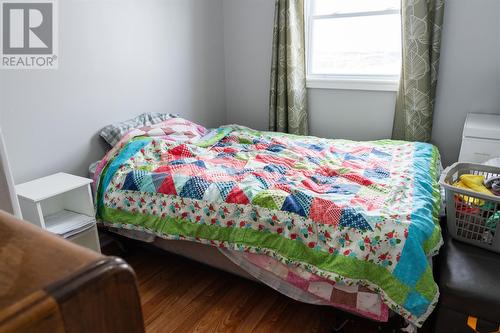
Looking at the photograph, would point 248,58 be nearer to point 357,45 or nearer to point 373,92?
point 357,45

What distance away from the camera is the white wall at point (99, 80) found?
6.73 feet

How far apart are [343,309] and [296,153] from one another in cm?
115

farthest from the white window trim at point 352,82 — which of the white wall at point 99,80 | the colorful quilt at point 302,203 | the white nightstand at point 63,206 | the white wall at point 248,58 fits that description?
the white nightstand at point 63,206

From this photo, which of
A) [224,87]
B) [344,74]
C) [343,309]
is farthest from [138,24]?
[343,309]

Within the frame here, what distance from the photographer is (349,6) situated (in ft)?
10.2

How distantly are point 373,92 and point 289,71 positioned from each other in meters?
0.76

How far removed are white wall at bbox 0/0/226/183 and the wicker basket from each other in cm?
215

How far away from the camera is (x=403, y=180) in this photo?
191 centimetres

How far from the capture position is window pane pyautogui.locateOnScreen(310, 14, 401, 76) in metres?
3.02

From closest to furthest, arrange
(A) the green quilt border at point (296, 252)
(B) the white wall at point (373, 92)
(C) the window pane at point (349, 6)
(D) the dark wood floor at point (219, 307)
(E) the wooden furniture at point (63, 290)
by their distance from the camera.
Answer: (E) the wooden furniture at point (63, 290)
(A) the green quilt border at point (296, 252)
(D) the dark wood floor at point (219, 307)
(B) the white wall at point (373, 92)
(C) the window pane at point (349, 6)

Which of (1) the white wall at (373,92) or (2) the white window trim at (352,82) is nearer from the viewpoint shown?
(1) the white wall at (373,92)

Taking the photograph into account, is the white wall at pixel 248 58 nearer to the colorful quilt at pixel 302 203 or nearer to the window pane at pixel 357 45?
the window pane at pixel 357 45

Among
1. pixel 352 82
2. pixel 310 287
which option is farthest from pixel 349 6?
pixel 310 287

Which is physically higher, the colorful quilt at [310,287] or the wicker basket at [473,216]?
the wicker basket at [473,216]
